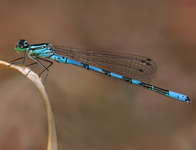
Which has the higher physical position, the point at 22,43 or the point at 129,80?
the point at 22,43

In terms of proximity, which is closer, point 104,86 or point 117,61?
point 104,86

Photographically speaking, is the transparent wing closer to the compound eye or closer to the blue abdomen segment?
the blue abdomen segment

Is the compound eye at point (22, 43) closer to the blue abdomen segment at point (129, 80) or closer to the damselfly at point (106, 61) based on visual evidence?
the damselfly at point (106, 61)

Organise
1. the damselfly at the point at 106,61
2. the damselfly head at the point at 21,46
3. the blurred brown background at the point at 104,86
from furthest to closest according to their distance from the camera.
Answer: the damselfly at the point at 106,61 < the damselfly head at the point at 21,46 < the blurred brown background at the point at 104,86

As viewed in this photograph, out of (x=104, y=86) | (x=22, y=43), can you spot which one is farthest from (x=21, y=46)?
(x=104, y=86)

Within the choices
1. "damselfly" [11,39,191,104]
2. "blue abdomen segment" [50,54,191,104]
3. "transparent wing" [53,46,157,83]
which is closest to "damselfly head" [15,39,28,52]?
"damselfly" [11,39,191,104]

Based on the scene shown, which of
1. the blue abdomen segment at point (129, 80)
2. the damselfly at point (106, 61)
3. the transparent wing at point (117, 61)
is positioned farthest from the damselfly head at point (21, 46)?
the blue abdomen segment at point (129, 80)

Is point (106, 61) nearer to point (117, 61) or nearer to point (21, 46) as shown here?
point (117, 61)
